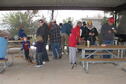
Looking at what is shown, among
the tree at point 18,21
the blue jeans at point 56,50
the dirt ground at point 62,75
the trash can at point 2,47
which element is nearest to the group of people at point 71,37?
the blue jeans at point 56,50

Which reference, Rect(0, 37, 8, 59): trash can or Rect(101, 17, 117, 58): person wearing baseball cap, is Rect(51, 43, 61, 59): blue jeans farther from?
Rect(0, 37, 8, 59): trash can

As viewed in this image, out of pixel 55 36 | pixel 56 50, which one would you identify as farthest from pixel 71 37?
pixel 56 50

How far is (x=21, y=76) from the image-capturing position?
256 inches

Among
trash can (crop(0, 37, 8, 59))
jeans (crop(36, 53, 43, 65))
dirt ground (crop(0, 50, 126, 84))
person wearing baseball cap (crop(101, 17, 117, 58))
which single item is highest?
person wearing baseball cap (crop(101, 17, 117, 58))

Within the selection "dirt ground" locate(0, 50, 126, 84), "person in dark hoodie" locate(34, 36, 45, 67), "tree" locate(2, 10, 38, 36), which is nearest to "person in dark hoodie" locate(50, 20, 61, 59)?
"person in dark hoodie" locate(34, 36, 45, 67)

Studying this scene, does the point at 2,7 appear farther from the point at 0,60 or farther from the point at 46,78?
the point at 46,78

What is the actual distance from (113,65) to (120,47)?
1.28 meters

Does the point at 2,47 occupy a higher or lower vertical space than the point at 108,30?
lower

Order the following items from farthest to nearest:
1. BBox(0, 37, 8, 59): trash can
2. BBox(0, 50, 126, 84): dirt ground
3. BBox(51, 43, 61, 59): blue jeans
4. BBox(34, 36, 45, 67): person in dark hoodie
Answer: BBox(51, 43, 61, 59): blue jeans → BBox(34, 36, 45, 67): person in dark hoodie → BBox(0, 37, 8, 59): trash can → BBox(0, 50, 126, 84): dirt ground

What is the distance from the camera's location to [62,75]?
662 cm

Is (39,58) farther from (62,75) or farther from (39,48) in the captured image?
(62,75)

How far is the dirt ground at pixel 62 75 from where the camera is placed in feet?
19.5

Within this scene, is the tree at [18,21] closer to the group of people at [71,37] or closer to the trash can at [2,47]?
the group of people at [71,37]

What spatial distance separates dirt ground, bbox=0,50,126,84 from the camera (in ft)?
19.5
